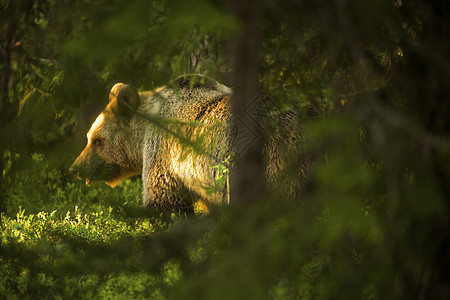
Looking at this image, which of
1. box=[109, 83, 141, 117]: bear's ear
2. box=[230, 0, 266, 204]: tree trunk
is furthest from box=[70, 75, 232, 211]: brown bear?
box=[230, 0, 266, 204]: tree trunk

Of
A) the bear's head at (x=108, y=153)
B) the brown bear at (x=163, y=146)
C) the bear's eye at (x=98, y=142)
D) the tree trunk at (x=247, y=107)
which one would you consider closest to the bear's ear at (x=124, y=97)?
the brown bear at (x=163, y=146)

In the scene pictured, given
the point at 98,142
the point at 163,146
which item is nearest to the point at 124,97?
the point at 163,146

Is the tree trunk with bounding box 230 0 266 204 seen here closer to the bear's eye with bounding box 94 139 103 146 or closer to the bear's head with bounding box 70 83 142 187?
the bear's head with bounding box 70 83 142 187

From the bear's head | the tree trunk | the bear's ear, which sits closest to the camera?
the tree trunk

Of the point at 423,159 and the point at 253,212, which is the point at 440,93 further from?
the point at 253,212

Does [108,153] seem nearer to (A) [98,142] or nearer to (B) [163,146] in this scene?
(A) [98,142]

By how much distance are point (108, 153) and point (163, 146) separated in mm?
1165

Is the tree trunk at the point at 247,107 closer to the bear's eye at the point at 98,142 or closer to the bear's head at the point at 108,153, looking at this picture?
the bear's head at the point at 108,153

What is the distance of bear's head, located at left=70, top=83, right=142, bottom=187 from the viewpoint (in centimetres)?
582

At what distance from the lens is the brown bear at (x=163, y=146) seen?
4.49 m

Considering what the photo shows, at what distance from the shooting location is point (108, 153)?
6.05 m

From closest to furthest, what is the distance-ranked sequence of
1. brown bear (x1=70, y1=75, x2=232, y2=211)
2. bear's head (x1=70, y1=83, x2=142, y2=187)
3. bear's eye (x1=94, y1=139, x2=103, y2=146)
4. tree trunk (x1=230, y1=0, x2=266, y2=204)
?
tree trunk (x1=230, y1=0, x2=266, y2=204), brown bear (x1=70, y1=75, x2=232, y2=211), bear's head (x1=70, y1=83, x2=142, y2=187), bear's eye (x1=94, y1=139, x2=103, y2=146)

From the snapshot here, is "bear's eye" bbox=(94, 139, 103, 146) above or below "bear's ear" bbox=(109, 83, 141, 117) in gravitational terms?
below

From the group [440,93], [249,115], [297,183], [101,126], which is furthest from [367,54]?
[101,126]
